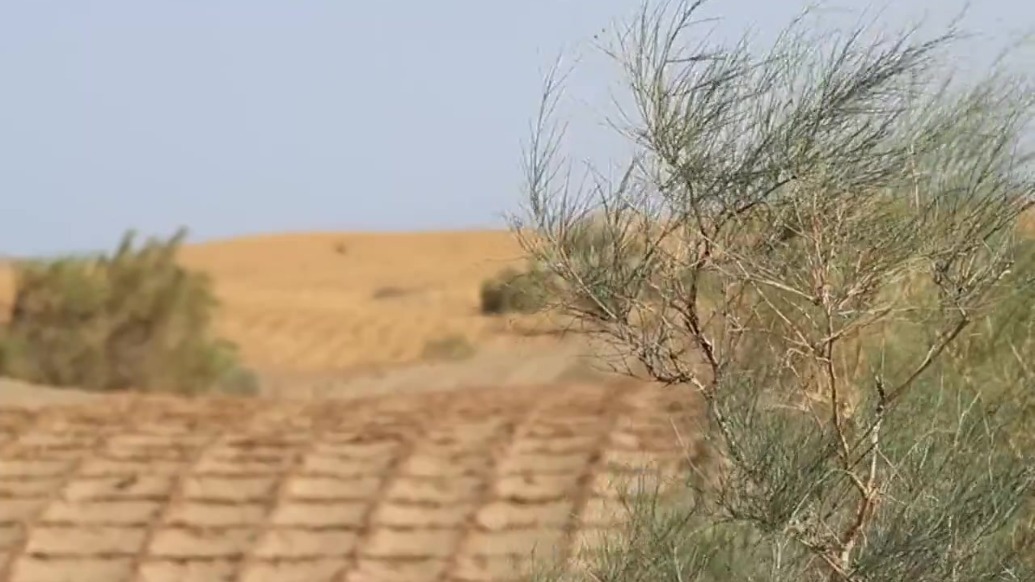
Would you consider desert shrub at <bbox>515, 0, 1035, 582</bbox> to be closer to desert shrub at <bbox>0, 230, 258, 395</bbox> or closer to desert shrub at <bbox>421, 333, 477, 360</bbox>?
desert shrub at <bbox>0, 230, 258, 395</bbox>

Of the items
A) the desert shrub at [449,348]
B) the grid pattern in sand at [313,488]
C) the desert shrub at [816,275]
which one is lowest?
the desert shrub at [449,348]

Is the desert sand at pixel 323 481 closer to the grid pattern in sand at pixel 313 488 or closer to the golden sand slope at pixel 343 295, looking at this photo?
the grid pattern in sand at pixel 313 488

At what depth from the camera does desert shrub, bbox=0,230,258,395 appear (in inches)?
947

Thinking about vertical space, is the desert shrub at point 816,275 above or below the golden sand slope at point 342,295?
above

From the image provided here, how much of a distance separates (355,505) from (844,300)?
7.64 m

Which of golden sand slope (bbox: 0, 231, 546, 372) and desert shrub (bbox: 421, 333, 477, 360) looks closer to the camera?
desert shrub (bbox: 421, 333, 477, 360)

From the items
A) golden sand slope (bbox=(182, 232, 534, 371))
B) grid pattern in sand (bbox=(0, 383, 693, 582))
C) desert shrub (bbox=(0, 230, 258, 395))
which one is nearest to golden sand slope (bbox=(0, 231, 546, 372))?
golden sand slope (bbox=(182, 232, 534, 371))

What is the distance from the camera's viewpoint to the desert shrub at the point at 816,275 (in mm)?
5020

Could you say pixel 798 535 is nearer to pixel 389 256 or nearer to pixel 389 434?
pixel 389 434

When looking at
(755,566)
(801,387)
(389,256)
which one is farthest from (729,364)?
(389,256)

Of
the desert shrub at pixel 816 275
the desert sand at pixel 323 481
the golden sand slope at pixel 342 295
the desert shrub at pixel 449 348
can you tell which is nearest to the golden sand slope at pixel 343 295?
the golden sand slope at pixel 342 295

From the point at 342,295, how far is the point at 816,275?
4869cm

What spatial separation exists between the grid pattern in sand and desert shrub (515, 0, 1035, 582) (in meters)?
4.76

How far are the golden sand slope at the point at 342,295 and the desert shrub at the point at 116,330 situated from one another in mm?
4586
